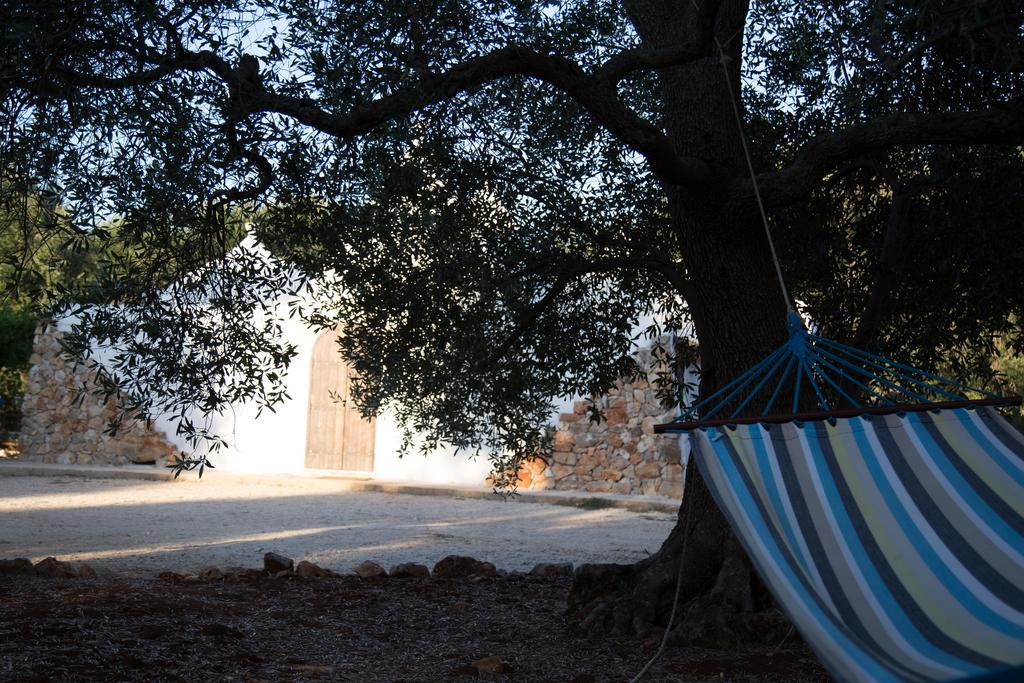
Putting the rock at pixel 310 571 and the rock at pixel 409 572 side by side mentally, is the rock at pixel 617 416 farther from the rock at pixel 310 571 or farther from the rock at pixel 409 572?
the rock at pixel 310 571

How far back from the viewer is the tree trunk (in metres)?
4.57

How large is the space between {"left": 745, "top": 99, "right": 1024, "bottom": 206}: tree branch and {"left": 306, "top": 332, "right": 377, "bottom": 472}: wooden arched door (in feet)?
39.7

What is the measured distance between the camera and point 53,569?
637 centimetres

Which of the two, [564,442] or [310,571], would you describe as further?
[564,442]

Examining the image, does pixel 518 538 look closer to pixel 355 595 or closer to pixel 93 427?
pixel 355 595

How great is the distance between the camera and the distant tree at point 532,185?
4.04m

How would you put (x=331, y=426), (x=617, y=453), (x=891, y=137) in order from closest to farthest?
(x=891, y=137)
(x=617, y=453)
(x=331, y=426)

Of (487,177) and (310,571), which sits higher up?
(487,177)

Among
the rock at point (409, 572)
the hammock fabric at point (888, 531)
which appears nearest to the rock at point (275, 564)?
the rock at point (409, 572)

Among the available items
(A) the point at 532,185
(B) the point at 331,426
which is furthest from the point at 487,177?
(B) the point at 331,426

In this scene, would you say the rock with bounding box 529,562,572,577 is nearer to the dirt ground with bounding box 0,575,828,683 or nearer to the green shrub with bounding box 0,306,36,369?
the dirt ground with bounding box 0,575,828,683

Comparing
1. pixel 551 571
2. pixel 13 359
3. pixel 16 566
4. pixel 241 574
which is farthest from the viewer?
pixel 13 359

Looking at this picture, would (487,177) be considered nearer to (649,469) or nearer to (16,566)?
(16,566)

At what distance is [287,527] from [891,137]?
7.73 metres
